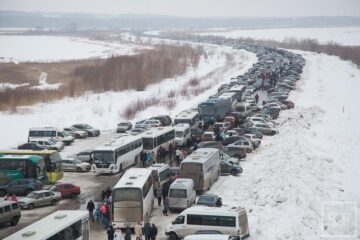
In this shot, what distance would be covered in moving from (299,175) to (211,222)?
8976 mm

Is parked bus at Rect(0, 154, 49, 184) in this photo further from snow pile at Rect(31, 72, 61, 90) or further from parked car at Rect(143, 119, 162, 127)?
snow pile at Rect(31, 72, 61, 90)

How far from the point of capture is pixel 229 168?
29.0 metres

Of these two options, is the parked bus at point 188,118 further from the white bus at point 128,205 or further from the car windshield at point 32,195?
the white bus at point 128,205

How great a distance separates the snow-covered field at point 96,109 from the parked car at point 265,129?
11969 mm

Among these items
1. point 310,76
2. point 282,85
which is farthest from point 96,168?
point 310,76

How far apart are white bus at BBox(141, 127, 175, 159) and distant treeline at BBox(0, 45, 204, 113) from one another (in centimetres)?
2218

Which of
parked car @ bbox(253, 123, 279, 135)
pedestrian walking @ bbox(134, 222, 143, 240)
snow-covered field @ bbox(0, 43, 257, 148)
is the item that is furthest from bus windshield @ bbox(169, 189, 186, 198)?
snow-covered field @ bbox(0, 43, 257, 148)

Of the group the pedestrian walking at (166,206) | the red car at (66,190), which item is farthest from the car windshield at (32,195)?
the pedestrian walking at (166,206)

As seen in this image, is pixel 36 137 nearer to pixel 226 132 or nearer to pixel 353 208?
pixel 226 132

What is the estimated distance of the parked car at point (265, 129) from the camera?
3928 centimetres

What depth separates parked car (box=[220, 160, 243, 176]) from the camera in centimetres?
2888

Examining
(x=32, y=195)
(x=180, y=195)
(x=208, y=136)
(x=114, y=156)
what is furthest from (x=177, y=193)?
(x=208, y=136)

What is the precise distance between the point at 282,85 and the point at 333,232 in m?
42.6

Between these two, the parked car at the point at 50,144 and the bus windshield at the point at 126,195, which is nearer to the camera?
the bus windshield at the point at 126,195
